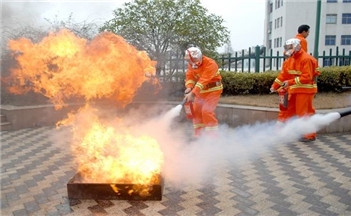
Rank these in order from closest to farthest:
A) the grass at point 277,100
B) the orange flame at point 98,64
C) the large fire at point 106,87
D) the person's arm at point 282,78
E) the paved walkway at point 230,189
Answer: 1. the paved walkway at point 230,189
2. the large fire at point 106,87
3. the orange flame at point 98,64
4. the person's arm at point 282,78
5. the grass at point 277,100

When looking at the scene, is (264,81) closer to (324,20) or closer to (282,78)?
(282,78)

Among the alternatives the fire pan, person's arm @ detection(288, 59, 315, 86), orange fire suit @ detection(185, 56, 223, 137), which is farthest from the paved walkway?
person's arm @ detection(288, 59, 315, 86)

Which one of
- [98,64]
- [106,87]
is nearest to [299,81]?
[106,87]

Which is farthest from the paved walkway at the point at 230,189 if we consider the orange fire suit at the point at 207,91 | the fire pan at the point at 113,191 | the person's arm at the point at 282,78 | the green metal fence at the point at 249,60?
the green metal fence at the point at 249,60

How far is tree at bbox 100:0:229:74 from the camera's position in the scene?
9.20 metres

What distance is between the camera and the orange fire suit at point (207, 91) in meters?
5.74

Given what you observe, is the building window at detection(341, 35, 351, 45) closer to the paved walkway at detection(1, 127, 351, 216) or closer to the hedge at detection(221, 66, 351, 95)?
the hedge at detection(221, 66, 351, 95)

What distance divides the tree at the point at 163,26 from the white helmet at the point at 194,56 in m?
3.68

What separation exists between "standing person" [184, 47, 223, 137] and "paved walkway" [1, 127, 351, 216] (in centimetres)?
123

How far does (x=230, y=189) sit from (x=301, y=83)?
3210mm

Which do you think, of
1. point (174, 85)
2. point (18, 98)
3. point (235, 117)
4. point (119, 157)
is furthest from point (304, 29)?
point (18, 98)

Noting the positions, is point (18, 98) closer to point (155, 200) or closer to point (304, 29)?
point (155, 200)

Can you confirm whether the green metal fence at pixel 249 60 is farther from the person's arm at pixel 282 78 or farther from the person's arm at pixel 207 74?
the person's arm at pixel 207 74

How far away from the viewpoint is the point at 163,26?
9.32 m
